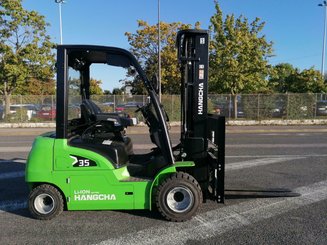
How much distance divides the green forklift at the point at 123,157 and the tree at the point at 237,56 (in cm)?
2351

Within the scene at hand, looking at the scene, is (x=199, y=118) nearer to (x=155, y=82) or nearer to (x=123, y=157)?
(x=155, y=82)

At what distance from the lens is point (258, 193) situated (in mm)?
6086

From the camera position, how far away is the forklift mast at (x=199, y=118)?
194 inches

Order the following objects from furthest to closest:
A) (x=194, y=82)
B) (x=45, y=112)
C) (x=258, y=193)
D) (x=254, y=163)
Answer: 1. (x=45, y=112)
2. (x=254, y=163)
3. (x=258, y=193)
4. (x=194, y=82)

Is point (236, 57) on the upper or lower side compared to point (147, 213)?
upper

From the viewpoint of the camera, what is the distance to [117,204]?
476 cm

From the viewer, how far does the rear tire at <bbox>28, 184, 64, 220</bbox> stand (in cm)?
477

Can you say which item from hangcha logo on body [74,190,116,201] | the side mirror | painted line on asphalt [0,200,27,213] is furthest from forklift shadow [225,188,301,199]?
painted line on asphalt [0,200,27,213]

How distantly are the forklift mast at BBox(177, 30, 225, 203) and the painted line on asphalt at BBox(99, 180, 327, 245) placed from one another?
34cm

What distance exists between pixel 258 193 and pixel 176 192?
2.05m

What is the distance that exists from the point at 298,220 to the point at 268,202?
2.77 ft

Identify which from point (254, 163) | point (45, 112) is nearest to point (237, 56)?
point (45, 112)

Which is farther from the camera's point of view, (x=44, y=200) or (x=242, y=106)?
(x=242, y=106)

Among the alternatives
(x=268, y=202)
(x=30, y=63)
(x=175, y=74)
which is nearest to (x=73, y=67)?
(x=268, y=202)
